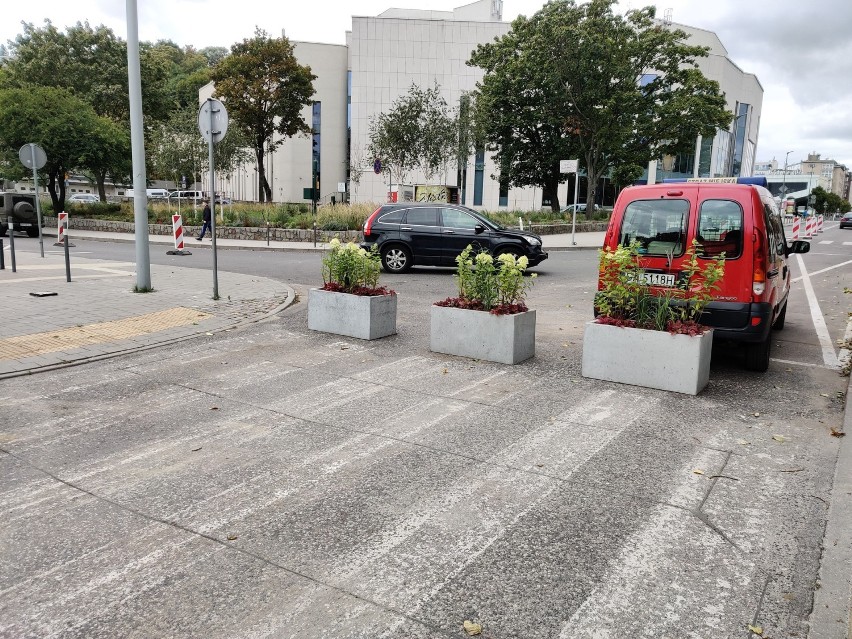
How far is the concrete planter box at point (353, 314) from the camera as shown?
845 cm

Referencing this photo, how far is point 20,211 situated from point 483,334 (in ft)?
87.0

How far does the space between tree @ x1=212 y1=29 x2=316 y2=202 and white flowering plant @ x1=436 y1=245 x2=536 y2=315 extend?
1625 inches

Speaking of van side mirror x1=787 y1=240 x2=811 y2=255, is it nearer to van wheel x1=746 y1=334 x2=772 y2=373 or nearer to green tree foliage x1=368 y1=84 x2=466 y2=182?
van wheel x1=746 y1=334 x2=772 y2=373

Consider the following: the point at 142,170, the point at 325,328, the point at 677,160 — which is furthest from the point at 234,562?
the point at 677,160

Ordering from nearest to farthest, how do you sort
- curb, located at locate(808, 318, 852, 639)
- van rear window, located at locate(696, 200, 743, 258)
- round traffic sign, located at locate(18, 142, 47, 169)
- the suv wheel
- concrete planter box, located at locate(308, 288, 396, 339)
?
curb, located at locate(808, 318, 852, 639)
van rear window, located at locate(696, 200, 743, 258)
concrete planter box, located at locate(308, 288, 396, 339)
round traffic sign, located at locate(18, 142, 47, 169)
the suv wheel

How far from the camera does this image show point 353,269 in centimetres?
858

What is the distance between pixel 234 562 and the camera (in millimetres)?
3229

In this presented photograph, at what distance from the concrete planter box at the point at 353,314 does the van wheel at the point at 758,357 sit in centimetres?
423

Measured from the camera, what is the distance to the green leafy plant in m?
6.36

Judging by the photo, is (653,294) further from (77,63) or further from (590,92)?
(77,63)

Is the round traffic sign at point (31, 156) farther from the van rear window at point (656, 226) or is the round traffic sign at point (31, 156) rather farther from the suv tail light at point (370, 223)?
the van rear window at point (656, 226)

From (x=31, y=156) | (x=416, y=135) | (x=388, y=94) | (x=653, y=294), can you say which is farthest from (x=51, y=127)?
(x=653, y=294)

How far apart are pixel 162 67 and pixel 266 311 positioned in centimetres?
5226

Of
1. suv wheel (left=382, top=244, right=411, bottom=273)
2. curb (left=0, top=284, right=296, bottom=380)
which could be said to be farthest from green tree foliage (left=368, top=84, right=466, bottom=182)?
curb (left=0, top=284, right=296, bottom=380)
